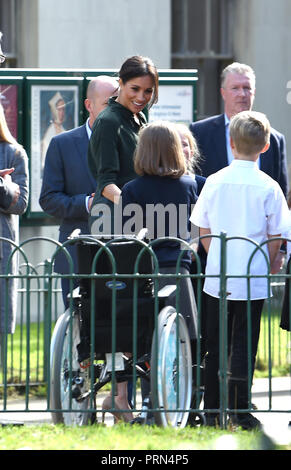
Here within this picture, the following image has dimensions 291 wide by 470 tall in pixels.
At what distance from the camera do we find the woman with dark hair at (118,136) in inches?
261

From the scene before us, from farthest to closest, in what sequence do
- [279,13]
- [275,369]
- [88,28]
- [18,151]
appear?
[279,13] < [88,28] < [275,369] < [18,151]

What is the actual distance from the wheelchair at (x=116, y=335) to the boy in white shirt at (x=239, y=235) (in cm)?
19

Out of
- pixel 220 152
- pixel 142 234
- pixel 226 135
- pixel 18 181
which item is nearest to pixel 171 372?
pixel 142 234

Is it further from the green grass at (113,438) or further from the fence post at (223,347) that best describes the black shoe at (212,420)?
the green grass at (113,438)

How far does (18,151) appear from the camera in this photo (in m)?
7.15

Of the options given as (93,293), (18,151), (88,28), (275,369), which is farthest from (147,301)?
(88,28)

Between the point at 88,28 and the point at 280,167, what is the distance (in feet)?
19.4

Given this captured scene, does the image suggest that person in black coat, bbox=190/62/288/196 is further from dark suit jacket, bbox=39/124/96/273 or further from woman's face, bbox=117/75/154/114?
woman's face, bbox=117/75/154/114

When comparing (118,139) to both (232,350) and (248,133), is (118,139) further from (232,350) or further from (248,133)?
(232,350)

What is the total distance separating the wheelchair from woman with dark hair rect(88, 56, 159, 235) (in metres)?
0.56

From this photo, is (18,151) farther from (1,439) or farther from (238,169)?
(1,439)

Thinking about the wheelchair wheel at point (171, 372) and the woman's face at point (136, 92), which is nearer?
the wheelchair wheel at point (171, 372)

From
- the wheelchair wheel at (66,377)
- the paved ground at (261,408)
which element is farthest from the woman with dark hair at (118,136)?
the paved ground at (261,408)

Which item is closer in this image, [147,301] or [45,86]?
[147,301]
